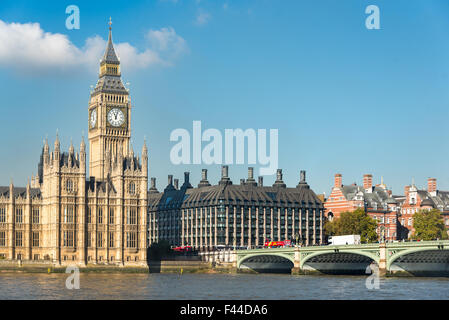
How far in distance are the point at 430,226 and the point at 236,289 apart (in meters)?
75.7

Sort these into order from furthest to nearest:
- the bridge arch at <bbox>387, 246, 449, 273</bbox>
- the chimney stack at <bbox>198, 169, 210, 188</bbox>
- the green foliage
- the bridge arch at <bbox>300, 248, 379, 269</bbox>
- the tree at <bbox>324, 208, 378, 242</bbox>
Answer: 1. the chimney stack at <bbox>198, 169, 210, 188</bbox>
2. the tree at <bbox>324, 208, 378, 242</bbox>
3. the green foliage
4. the bridge arch at <bbox>300, 248, 379, 269</bbox>
5. the bridge arch at <bbox>387, 246, 449, 273</bbox>

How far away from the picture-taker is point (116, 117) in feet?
570

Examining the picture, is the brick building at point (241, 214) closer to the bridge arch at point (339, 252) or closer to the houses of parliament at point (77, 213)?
the houses of parliament at point (77, 213)

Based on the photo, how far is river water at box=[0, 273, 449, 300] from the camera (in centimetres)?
9281

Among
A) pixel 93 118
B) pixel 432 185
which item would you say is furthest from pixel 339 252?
pixel 432 185

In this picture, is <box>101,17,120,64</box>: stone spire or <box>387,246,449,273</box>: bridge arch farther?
<box>101,17,120,64</box>: stone spire

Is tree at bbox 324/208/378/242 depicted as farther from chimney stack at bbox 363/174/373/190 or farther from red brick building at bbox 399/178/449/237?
chimney stack at bbox 363/174/373/190

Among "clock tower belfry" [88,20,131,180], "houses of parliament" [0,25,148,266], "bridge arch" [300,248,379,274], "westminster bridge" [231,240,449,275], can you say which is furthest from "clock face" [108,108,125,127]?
"bridge arch" [300,248,379,274]

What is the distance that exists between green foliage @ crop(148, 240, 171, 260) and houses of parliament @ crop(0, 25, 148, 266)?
5.04 metres

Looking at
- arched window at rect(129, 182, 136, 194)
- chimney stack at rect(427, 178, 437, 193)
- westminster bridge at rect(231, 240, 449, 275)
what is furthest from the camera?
chimney stack at rect(427, 178, 437, 193)

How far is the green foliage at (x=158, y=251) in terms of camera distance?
167m

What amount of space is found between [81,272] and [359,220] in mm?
51441

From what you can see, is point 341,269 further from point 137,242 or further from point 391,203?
point 391,203
